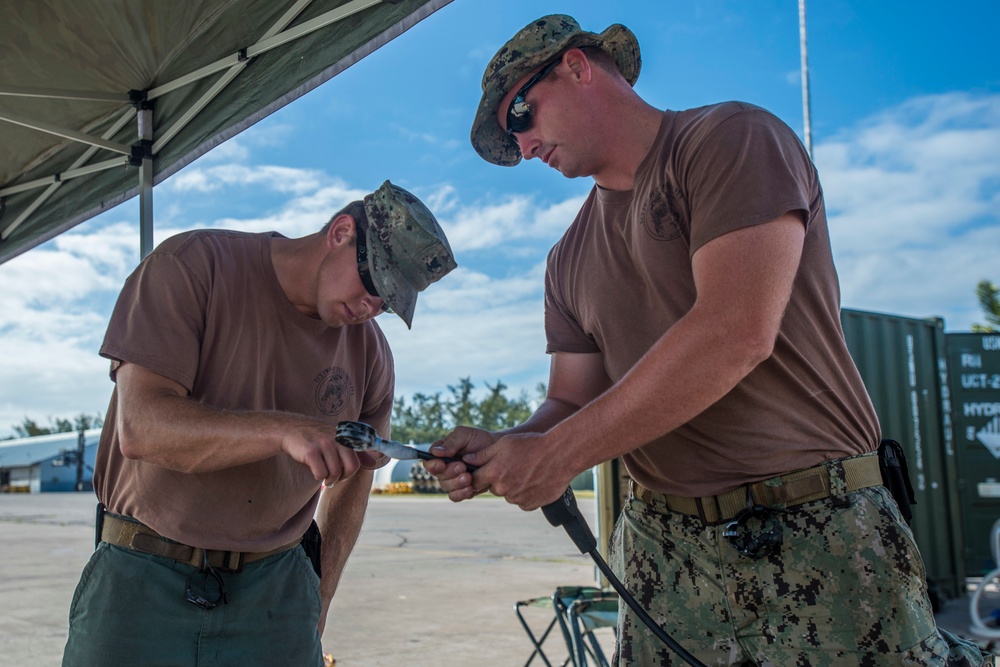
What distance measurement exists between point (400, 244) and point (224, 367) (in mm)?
627

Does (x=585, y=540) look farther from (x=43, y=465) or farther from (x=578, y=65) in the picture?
(x=43, y=465)

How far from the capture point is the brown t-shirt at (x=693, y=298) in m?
1.74

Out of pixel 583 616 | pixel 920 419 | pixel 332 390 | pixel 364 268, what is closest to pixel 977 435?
pixel 920 419

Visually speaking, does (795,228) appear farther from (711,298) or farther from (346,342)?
(346,342)

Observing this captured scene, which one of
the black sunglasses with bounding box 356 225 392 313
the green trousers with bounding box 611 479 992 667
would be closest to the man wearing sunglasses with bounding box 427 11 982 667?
the green trousers with bounding box 611 479 992 667

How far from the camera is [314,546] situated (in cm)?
284

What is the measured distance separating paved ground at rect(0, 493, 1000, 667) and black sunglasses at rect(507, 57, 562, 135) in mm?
5197

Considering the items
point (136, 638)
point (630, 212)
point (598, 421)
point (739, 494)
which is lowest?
point (136, 638)

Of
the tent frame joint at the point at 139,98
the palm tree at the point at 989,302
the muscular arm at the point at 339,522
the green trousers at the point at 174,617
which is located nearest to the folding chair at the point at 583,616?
the muscular arm at the point at 339,522

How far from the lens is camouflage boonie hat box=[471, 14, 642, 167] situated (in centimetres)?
213

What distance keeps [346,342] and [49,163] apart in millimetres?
3572

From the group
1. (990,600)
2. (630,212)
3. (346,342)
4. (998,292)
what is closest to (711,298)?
(630,212)

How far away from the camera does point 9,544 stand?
17.5 metres

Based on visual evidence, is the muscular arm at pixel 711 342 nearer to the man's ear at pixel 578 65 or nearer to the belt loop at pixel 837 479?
the belt loop at pixel 837 479
